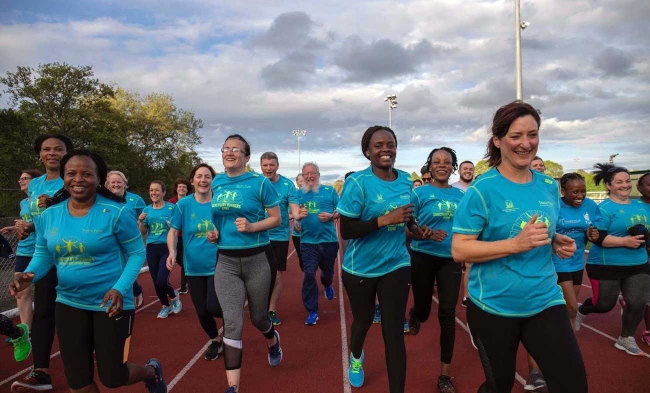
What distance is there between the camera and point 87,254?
2955mm

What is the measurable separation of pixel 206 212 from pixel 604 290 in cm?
470

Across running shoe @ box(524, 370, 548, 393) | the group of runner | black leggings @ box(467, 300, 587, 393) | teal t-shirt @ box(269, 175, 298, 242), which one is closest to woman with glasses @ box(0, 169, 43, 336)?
the group of runner

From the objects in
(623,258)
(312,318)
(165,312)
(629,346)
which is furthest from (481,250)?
(165,312)

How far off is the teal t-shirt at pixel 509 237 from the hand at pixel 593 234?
2.82 m

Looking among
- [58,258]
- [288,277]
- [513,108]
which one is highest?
[513,108]

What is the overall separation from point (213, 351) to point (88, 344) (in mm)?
2255

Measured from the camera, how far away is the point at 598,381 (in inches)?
165

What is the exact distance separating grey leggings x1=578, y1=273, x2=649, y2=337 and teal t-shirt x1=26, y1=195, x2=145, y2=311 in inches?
194

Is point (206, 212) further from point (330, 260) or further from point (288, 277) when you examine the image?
point (288, 277)

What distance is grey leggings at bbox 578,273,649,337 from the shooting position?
4785mm

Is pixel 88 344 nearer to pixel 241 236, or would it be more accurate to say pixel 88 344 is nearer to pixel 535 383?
pixel 241 236

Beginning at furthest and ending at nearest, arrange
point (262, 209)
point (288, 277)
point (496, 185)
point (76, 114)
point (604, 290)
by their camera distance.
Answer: point (76, 114) < point (288, 277) < point (604, 290) < point (262, 209) < point (496, 185)

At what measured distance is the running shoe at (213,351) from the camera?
5.00 meters

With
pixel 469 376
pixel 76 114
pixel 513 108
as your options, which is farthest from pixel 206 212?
pixel 76 114
